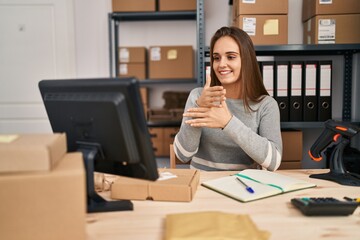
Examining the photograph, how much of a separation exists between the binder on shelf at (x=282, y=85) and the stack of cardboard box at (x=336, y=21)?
273mm

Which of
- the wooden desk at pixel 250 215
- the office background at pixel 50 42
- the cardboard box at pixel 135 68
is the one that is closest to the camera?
the wooden desk at pixel 250 215

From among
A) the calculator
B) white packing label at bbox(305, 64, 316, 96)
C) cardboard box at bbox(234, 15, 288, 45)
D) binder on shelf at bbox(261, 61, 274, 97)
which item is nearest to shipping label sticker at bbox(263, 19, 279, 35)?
cardboard box at bbox(234, 15, 288, 45)

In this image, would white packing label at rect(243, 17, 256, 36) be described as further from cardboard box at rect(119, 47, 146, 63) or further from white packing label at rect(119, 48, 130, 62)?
white packing label at rect(119, 48, 130, 62)

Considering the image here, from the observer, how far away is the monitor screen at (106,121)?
80 cm

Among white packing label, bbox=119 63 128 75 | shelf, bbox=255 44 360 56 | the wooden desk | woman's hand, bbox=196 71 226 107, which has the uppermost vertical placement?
shelf, bbox=255 44 360 56

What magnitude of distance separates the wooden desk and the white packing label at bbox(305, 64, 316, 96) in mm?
1242

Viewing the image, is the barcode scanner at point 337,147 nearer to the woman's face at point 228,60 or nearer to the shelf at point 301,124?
the woman's face at point 228,60

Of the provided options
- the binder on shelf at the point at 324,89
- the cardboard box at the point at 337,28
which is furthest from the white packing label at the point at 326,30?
the binder on shelf at the point at 324,89

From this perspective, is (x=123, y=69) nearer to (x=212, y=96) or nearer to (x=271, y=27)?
(x=271, y=27)

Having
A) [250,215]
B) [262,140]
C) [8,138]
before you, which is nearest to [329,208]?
[250,215]

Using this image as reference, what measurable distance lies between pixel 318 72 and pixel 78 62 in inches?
78.0

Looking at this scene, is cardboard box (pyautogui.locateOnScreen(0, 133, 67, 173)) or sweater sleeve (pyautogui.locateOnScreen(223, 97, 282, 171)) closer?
cardboard box (pyautogui.locateOnScreen(0, 133, 67, 173))

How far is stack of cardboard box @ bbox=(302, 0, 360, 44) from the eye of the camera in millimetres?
2168

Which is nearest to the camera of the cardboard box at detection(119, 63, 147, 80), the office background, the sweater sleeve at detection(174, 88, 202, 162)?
the sweater sleeve at detection(174, 88, 202, 162)
